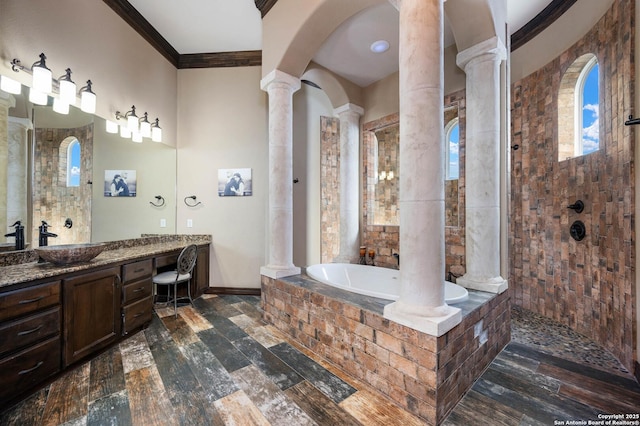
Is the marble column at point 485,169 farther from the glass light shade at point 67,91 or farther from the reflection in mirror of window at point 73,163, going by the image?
the reflection in mirror of window at point 73,163

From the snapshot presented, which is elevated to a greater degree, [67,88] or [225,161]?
[67,88]

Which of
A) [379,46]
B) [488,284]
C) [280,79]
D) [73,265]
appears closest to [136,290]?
[73,265]

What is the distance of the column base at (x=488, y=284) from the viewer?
213 cm

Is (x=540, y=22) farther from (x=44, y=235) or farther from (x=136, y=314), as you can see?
(x=44, y=235)

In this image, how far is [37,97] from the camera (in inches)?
84.2

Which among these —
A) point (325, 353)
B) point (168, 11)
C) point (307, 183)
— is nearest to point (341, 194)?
point (307, 183)

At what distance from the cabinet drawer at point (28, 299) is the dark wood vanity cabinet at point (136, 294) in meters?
0.57

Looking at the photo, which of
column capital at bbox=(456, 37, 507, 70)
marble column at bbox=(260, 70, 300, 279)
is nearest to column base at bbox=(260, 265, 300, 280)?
marble column at bbox=(260, 70, 300, 279)

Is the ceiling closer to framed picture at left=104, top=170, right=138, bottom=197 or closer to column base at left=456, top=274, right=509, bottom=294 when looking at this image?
framed picture at left=104, top=170, right=138, bottom=197

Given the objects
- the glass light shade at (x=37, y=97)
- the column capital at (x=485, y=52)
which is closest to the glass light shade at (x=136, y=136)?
the glass light shade at (x=37, y=97)

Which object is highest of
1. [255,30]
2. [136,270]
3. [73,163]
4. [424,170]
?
[255,30]

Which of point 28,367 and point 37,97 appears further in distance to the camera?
point 37,97

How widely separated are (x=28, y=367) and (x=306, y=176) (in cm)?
327

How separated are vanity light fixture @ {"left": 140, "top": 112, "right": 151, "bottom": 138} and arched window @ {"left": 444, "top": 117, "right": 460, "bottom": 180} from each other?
4.72 m
